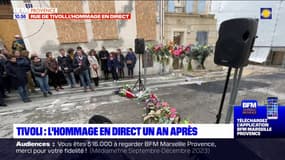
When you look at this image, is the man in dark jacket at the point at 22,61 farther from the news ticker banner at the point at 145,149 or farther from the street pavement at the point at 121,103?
the news ticker banner at the point at 145,149

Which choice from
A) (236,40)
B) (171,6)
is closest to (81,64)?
(236,40)

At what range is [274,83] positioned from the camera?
8.93 ft

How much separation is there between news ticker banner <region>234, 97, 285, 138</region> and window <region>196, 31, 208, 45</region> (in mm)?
7726

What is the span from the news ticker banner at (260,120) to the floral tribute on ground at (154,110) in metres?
0.77

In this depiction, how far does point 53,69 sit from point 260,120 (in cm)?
552

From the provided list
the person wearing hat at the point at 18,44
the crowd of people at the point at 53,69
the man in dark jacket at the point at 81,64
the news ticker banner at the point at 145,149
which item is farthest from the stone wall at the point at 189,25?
the news ticker banner at the point at 145,149

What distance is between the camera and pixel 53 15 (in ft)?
18.0

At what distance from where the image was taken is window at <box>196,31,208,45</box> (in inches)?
348

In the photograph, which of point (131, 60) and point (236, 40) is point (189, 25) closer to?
point (131, 60)

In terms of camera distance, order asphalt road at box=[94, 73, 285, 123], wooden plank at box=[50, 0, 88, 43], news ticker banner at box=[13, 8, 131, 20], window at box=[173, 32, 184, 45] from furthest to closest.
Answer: window at box=[173, 32, 184, 45]
wooden plank at box=[50, 0, 88, 43]
news ticker banner at box=[13, 8, 131, 20]
asphalt road at box=[94, 73, 285, 123]

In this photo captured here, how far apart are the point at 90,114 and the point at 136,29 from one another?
4672mm

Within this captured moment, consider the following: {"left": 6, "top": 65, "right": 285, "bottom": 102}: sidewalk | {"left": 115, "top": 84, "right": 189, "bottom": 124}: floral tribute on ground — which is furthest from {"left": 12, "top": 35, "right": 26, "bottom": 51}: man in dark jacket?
{"left": 115, "top": 84, "right": 189, "bottom": 124}: floral tribute on ground

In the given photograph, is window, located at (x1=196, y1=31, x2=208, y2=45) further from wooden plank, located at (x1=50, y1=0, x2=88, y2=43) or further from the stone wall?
wooden plank, located at (x1=50, y1=0, x2=88, y2=43)

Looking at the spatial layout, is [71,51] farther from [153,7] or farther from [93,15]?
[153,7]
